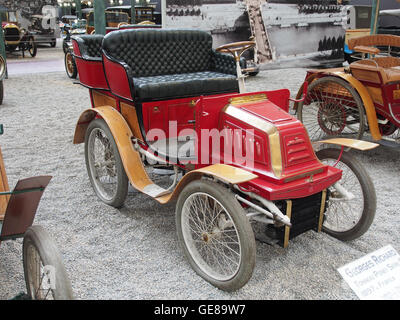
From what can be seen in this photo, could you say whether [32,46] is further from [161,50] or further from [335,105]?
[335,105]

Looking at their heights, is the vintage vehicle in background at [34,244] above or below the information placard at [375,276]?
above

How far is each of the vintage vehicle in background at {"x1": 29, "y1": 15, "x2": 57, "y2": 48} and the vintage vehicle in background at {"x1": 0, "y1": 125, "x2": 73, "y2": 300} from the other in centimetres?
1449

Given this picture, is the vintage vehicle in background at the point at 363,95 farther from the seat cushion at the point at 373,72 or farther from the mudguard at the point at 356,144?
the mudguard at the point at 356,144

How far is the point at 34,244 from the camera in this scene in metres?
Result: 1.53

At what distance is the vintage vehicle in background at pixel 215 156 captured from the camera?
2068 millimetres

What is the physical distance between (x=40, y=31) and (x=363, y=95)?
13.8m

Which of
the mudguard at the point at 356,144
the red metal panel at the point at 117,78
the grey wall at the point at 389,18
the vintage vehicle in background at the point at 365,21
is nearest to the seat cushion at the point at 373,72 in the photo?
the mudguard at the point at 356,144

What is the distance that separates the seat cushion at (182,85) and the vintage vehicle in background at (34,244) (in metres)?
1.36

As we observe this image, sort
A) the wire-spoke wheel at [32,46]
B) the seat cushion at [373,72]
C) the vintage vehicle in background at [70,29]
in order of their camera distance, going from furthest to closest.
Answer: the wire-spoke wheel at [32,46]
the vintage vehicle in background at [70,29]
the seat cushion at [373,72]
